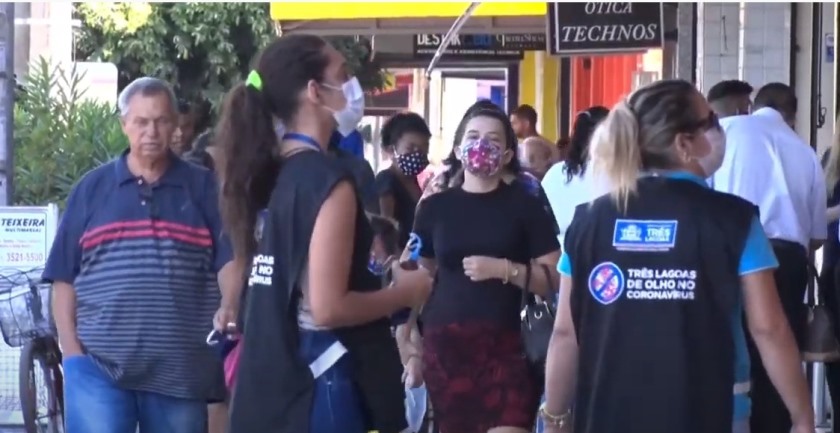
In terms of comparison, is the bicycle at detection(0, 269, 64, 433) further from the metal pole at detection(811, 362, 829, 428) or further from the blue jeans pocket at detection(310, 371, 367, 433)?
the metal pole at detection(811, 362, 829, 428)

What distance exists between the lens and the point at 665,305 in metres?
Result: 4.56

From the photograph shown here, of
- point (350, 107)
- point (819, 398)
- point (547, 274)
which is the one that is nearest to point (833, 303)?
point (819, 398)

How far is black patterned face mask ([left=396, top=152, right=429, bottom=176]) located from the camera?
10.4 m

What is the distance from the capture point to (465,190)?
726 centimetres

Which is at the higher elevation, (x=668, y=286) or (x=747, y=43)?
(x=747, y=43)

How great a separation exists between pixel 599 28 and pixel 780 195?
18.2 feet

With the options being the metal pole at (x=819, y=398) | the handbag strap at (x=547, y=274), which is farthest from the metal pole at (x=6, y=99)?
the metal pole at (x=819, y=398)

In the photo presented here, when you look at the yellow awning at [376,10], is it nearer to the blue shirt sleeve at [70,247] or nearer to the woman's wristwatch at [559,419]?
the blue shirt sleeve at [70,247]

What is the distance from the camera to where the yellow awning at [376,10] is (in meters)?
15.1

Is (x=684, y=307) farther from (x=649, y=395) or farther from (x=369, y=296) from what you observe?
(x=369, y=296)

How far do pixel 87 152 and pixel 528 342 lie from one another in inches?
204

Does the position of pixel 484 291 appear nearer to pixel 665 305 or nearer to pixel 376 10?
pixel 665 305

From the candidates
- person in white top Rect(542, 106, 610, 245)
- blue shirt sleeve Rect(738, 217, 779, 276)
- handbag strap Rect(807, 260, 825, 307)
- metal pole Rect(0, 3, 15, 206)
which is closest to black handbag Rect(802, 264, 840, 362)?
handbag strap Rect(807, 260, 825, 307)

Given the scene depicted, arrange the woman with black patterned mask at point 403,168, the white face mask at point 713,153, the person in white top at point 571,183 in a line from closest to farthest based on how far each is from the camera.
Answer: the white face mask at point 713,153 → the person in white top at point 571,183 → the woman with black patterned mask at point 403,168
